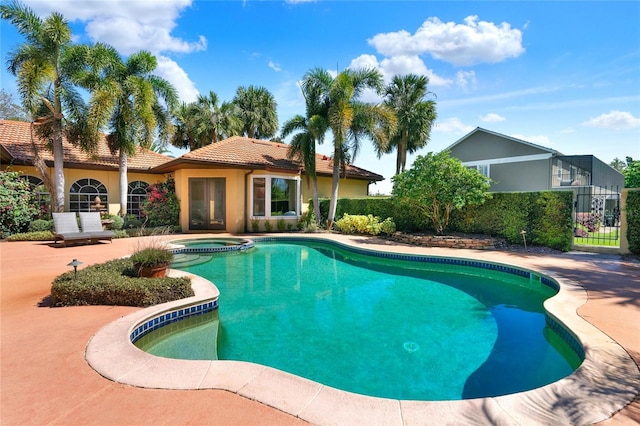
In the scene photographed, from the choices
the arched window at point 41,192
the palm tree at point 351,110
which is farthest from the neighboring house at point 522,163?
the arched window at point 41,192

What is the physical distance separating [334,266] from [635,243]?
10175mm

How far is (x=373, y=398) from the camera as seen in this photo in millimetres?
2986

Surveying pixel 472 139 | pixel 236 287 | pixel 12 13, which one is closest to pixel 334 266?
pixel 236 287

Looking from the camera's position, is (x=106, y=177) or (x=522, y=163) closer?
(x=106, y=177)

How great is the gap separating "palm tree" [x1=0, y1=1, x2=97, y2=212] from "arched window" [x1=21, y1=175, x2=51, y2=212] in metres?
1.12

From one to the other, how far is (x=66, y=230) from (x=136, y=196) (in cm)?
721

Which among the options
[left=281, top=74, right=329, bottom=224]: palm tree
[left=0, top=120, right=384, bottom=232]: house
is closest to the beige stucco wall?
[left=0, top=120, right=384, bottom=232]: house

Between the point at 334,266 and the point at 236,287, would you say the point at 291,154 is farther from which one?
the point at 236,287

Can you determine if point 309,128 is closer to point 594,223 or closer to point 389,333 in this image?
point 389,333

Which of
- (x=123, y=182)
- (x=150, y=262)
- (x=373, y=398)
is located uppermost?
(x=123, y=182)

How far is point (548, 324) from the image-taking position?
5.52 meters

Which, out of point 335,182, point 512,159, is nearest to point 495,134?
point 512,159

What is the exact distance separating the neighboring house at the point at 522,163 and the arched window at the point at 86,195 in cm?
2472

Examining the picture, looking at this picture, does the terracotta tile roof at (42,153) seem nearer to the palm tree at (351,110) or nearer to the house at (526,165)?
the palm tree at (351,110)
